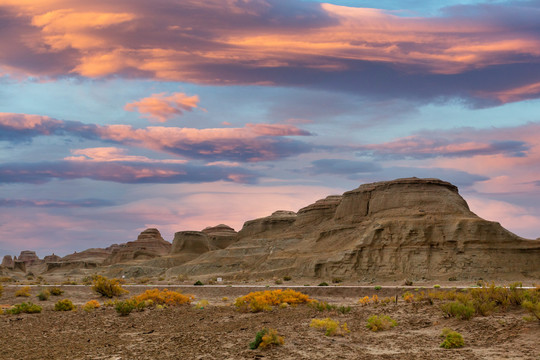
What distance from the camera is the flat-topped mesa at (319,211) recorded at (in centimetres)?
8931

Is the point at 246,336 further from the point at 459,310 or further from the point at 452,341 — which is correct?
the point at 459,310

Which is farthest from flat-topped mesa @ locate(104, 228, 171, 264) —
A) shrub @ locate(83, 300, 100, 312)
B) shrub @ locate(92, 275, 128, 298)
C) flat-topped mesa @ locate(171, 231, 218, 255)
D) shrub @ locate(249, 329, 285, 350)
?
shrub @ locate(249, 329, 285, 350)

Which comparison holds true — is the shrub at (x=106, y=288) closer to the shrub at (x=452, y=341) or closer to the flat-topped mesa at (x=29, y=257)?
the shrub at (x=452, y=341)

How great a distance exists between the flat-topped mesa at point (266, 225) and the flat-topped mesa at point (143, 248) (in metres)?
31.2

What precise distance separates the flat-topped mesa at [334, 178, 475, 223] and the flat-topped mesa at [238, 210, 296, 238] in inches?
922

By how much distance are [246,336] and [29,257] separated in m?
198

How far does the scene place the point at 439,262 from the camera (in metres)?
57.3

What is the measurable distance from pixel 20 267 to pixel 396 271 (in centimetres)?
10990

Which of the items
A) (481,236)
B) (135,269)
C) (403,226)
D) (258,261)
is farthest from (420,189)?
(135,269)

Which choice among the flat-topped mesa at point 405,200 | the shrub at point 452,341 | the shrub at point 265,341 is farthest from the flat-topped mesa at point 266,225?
the shrub at point 452,341

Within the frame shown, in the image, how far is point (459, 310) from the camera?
17.6 metres

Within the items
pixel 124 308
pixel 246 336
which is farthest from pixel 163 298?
pixel 246 336

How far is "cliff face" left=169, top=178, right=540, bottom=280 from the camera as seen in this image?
5662 cm

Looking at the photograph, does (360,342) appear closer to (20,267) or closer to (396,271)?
(396,271)
